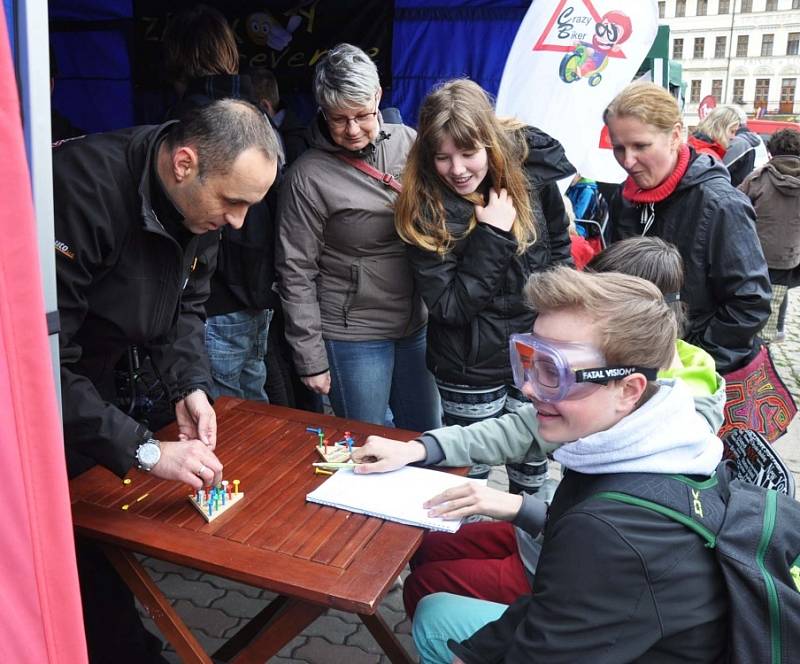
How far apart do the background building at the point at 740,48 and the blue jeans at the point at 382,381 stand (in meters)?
57.8

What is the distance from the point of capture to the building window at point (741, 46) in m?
56.7

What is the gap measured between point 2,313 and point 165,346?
4.58ft

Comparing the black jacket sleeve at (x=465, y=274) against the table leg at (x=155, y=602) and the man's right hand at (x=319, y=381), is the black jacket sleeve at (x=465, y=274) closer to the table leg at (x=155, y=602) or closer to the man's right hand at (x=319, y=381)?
the man's right hand at (x=319, y=381)

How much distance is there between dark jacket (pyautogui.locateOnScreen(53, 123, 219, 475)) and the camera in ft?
5.79

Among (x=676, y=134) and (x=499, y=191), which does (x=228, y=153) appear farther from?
(x=676, y=134)

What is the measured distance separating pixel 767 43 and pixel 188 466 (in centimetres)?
6532

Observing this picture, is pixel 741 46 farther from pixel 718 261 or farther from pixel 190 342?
pixel 190 342

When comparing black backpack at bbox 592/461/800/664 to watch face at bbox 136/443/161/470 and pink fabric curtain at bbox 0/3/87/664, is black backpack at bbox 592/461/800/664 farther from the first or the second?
watch face at bbox 136/443/161/470

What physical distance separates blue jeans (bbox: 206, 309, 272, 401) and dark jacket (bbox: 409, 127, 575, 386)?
81 centimetres

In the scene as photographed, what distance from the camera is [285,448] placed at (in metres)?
2.09

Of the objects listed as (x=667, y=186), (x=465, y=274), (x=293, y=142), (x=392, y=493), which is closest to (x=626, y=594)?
(x=392, y=493)

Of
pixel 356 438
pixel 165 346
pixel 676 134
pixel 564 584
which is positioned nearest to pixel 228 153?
pixel 165 346

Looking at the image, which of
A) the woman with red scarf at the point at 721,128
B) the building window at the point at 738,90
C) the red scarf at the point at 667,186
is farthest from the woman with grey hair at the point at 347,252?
the building window at the point at 738,90

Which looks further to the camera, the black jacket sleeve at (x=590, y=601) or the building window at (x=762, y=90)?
the building window at (x=762, y=90)
